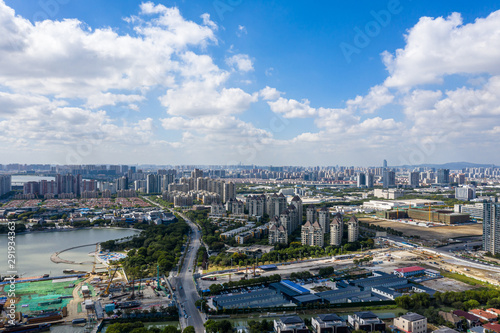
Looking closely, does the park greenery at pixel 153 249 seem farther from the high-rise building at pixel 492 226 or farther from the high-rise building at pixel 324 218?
the high-rise building at pixel 492 226

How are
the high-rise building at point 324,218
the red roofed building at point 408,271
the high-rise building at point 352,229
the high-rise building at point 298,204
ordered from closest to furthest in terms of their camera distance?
1. the red roofed building at point 408,271
2. the high-rise building at point 352,229
3. the high-rise building at point 324,218
4. the high-rise building at point 298,204

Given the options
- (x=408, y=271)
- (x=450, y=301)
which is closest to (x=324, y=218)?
(x=408, y=271)

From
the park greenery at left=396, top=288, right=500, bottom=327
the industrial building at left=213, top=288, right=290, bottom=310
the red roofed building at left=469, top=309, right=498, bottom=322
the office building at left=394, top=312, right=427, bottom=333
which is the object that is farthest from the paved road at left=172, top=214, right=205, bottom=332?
the red roofed building at left=469, top=309, right=498, bottom=322

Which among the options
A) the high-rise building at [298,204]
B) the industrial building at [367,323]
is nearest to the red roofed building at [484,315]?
the industrial building at [367,323]

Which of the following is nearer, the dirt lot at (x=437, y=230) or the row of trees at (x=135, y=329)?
the row of trees at (x=135, y=329)

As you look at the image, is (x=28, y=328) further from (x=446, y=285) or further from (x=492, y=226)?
(x=492, y=226)

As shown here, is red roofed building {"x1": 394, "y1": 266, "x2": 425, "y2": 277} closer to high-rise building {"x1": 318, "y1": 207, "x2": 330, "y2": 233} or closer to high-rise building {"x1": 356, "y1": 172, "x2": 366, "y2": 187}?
high-rise building {"x1": 318, "y1": 207, "x2": 330, "y2": 233}

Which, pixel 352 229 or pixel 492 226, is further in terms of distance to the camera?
pixel 352 229
